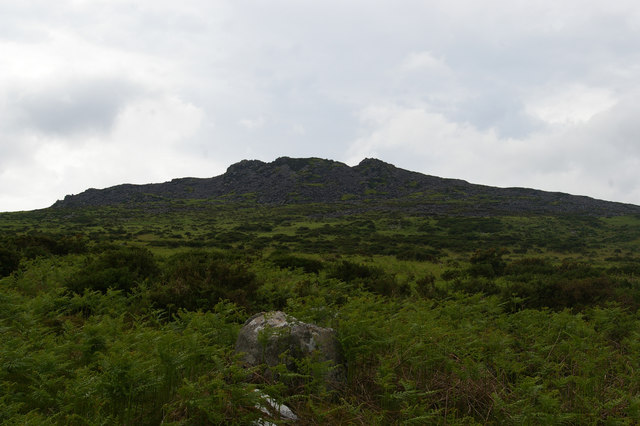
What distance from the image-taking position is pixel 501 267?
2280 cm

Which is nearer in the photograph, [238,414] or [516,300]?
[238,414]

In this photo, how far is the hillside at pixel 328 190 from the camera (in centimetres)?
11119

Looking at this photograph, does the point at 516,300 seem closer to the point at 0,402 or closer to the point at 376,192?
the point at 0,402

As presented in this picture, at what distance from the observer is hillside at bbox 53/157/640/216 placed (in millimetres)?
111188

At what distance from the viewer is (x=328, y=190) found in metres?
140

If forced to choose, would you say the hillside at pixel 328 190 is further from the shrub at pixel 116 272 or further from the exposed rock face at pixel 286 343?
the exposed rock face at pixel 286 343

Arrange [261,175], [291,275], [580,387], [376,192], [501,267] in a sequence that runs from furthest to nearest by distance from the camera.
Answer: [261,175] → [376,192] → [501,267] → [291,275] → [580,387]

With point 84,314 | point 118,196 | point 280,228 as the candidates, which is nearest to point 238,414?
point 84,314

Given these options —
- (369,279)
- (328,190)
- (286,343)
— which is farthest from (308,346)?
(328,190)

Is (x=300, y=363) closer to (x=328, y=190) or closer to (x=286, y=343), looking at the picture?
(x=286, y=343)

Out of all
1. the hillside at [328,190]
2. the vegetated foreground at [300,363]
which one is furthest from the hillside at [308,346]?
the hillside at [328,190]

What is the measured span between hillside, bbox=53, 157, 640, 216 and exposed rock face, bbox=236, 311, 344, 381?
9019 centimetres

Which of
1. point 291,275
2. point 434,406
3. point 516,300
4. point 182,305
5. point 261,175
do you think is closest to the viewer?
point 434,406

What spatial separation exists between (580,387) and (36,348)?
29.7 feet
